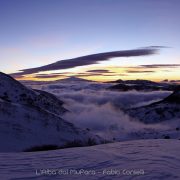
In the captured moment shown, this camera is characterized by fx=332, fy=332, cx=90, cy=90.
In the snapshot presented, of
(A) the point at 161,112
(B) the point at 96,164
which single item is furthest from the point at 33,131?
(A) the point at 161,112

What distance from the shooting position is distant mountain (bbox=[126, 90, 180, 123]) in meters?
165

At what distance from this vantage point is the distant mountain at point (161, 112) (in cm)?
16462

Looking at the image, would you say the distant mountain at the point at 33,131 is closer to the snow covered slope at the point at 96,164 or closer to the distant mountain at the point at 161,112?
the snow covered slope at the point at 96,164

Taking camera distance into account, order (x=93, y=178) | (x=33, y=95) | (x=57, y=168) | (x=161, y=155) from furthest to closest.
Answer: (x=33, y=95), (x=161, y=155), (x=57, y=168), (x=93, y=178)

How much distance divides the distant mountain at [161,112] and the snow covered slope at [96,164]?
15298 centimetres

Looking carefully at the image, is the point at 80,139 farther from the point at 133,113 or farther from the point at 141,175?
the point at 133,113

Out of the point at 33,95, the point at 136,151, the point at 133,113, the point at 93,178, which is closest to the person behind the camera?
the point at 93,178

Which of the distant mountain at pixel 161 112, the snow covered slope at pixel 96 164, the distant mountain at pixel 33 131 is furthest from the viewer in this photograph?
the distant mountain at pixel 161 112

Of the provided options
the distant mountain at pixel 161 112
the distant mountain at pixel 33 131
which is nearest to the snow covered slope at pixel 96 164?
the distant mountain at pixel 33 131

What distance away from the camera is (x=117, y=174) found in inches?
376

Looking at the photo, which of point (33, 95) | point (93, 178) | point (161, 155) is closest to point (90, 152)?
point (161, 155)

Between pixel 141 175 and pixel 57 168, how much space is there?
8.42 feet

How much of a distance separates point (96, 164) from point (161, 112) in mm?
164765

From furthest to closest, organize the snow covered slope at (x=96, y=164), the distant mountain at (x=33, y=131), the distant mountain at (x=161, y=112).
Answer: the distant mountain at (x=161, y=112)
the distant mountain at (x=33, y=131)
the snow covered slope at (x=96, y=164)
